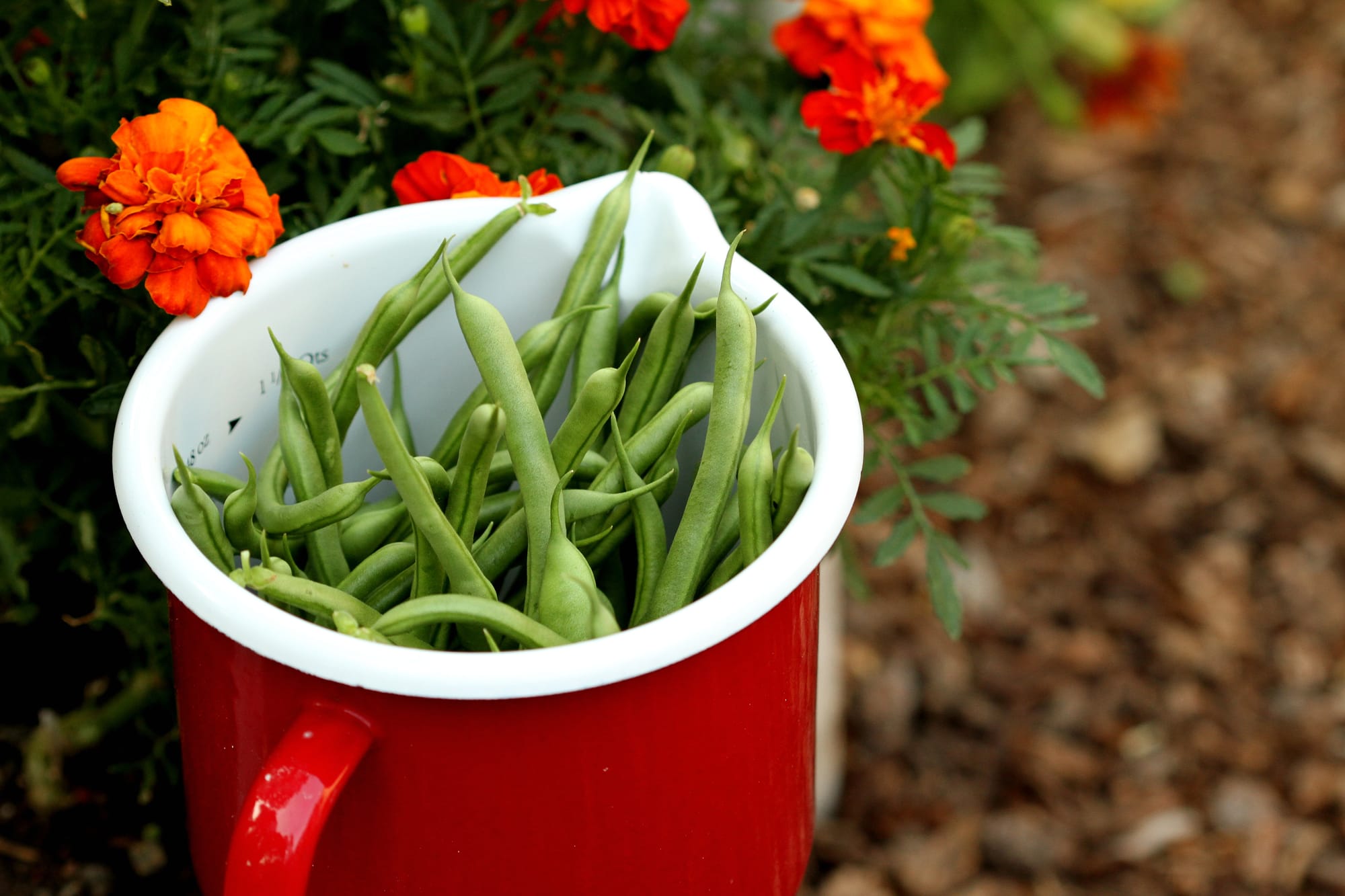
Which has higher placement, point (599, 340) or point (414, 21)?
point (414, 21)

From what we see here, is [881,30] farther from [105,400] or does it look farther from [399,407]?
[105,400]

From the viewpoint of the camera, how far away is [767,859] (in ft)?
2.29

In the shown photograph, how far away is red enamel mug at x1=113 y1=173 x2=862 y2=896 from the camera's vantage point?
56cm

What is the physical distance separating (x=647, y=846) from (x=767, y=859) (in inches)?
3.7

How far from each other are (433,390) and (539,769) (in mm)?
323

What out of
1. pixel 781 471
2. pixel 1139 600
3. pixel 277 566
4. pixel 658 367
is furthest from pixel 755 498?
pixel 1139 600

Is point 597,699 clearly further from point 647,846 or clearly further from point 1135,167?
point 1135,167

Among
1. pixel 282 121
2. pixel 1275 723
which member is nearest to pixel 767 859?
pixel 282 121

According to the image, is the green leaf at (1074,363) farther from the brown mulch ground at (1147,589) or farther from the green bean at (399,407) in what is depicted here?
the brown mulch ground at (1147,589)

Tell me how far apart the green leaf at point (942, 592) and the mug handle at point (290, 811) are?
452mm

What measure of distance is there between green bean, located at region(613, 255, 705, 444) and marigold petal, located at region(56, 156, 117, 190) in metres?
0.31

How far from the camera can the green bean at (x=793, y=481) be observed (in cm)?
65

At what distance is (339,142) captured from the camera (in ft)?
2.86

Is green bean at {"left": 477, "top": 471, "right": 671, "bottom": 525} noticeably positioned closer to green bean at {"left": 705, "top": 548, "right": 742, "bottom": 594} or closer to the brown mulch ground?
green bean at {"left": 705, "top": 548, "right": 742, "bottom": 594}
